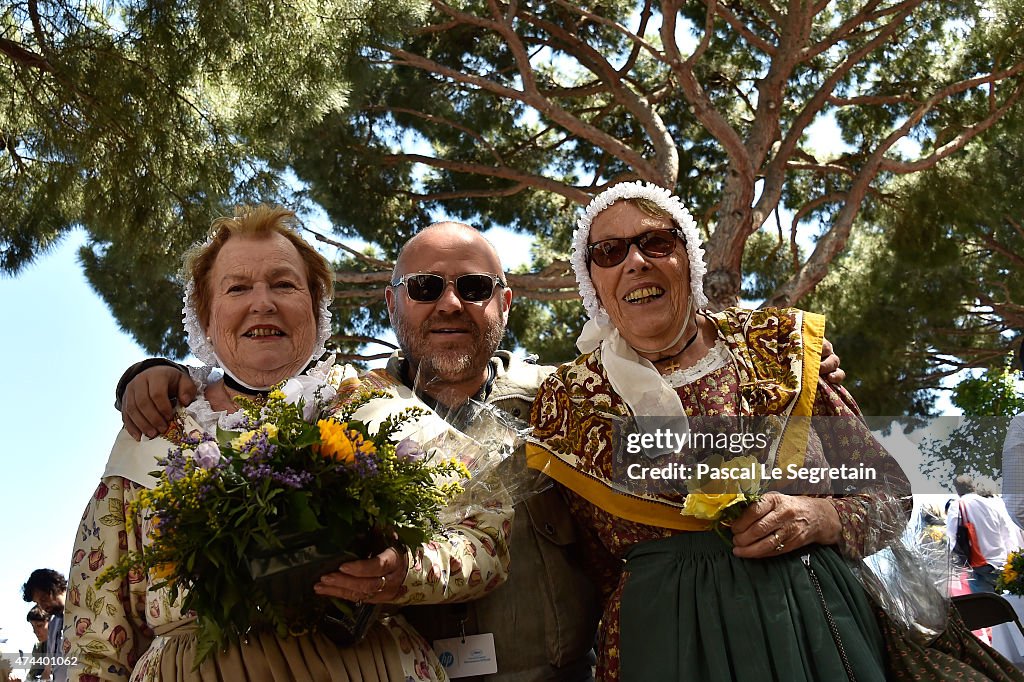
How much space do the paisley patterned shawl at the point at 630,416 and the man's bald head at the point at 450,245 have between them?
53cm

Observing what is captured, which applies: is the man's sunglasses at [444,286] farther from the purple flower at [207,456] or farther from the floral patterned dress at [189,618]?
the purple flower at [207,456]

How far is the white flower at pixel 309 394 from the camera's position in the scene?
211 cm

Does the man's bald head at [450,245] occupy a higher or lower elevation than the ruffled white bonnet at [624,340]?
higher

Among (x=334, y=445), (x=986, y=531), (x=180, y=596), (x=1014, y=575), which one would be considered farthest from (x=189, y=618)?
(x=986, y=531)

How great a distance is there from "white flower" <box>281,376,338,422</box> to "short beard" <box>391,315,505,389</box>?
693mm

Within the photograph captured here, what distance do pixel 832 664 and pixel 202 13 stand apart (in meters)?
4.98

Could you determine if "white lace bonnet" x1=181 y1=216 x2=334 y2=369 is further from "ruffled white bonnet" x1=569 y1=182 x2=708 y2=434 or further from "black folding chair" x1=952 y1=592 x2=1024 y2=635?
"black folding chair" x1=952 y1=592 x2=1024 y2=635

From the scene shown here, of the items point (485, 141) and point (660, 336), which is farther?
point (485, 141)

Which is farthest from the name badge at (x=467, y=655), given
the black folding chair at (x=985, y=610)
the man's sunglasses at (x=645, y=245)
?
the black folding chair at (x=985, y=610)

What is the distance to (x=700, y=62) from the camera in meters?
10.8

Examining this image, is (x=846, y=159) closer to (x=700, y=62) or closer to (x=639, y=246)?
(x=700, y=62)

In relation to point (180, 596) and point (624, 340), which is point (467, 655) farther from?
point (624, 340)

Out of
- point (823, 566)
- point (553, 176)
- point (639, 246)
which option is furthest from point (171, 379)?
point (553, 176)

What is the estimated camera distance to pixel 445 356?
3158mm
